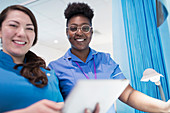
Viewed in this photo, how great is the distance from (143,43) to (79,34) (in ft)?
2.74

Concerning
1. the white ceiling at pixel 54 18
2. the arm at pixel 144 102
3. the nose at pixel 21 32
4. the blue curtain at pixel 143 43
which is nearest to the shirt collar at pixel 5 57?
the nose at pixel 21 32

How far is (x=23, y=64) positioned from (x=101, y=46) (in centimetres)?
570

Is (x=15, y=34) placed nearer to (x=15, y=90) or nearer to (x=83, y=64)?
(x=15, y=90)

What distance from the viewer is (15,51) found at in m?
0.84

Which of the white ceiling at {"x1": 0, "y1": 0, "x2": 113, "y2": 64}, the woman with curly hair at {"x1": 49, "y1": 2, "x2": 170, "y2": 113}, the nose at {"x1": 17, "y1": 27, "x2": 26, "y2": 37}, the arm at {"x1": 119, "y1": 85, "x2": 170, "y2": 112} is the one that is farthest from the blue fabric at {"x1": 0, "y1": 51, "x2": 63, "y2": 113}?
the white ceiling at {"x1": 0, "y1": 0, "x2": 113, "y2": 64}

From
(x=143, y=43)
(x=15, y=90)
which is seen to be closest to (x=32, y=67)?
(x=15, y=90)

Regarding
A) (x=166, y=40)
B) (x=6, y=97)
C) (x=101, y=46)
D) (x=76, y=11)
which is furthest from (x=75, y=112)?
(x=101, y=46)

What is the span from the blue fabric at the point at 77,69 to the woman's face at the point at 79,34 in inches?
4.1

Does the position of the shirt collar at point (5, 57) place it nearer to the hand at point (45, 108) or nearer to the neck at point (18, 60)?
the neck at point (18, 60)

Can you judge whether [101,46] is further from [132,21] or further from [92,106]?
[92,106]

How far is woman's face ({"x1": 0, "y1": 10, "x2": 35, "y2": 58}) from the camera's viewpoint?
83 cm

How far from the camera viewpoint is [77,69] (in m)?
1.16

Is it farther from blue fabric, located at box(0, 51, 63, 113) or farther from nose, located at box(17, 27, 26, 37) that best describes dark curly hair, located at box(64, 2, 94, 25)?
blue fabric, located at box(0, 51, 63, 113)

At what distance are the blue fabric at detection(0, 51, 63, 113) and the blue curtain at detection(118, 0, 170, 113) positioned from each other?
1.07 metres
